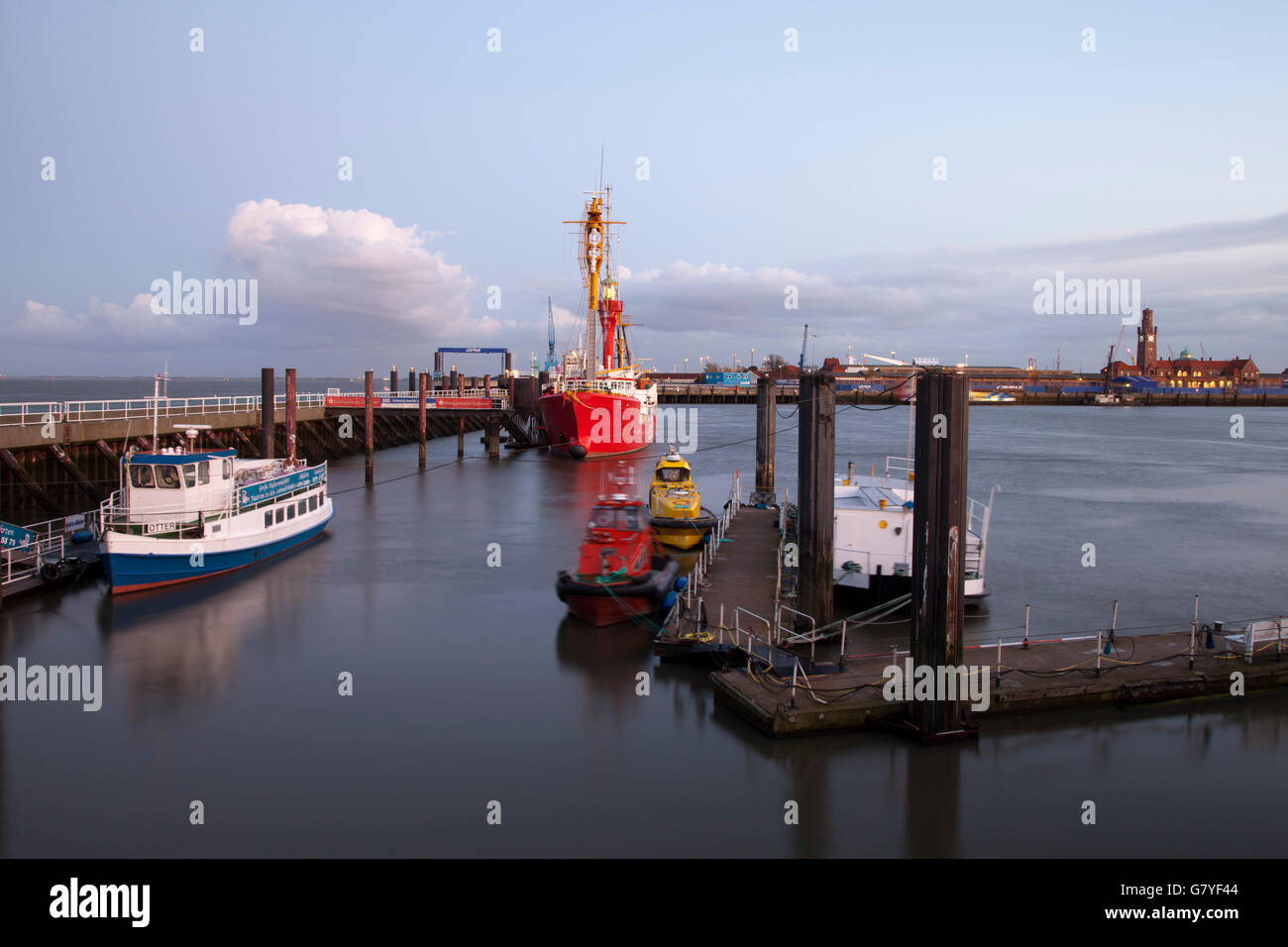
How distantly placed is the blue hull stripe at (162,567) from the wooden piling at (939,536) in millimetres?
18013

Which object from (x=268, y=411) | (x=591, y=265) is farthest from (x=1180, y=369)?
(x=268, y=411)

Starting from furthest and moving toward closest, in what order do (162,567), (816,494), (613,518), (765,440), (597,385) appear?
(597,385) < (765,440) < (162,567) < (613,518) < (816,494)

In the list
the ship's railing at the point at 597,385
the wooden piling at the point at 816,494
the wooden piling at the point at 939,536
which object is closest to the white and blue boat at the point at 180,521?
the wooden piling at the point at 816,494

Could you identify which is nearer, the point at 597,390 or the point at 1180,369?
the point at 597,390

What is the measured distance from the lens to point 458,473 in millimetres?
49000

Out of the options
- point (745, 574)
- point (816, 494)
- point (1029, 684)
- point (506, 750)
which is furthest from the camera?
point (745, 574)

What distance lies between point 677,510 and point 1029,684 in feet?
50.9

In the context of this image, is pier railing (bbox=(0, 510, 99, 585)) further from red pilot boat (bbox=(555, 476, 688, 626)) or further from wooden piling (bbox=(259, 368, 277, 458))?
red pilot boat (bbox=(555, 476, 688, 626))

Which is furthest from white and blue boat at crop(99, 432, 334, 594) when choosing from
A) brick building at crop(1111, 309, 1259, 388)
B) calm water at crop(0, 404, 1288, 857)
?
brick building at crop(1111, 309, 1259, 388)

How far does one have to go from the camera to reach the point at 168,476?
21.7m

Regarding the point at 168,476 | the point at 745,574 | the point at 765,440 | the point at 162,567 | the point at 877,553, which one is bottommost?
the point at 162,567

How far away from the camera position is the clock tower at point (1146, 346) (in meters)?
182

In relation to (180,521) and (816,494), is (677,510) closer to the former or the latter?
(816,494)
